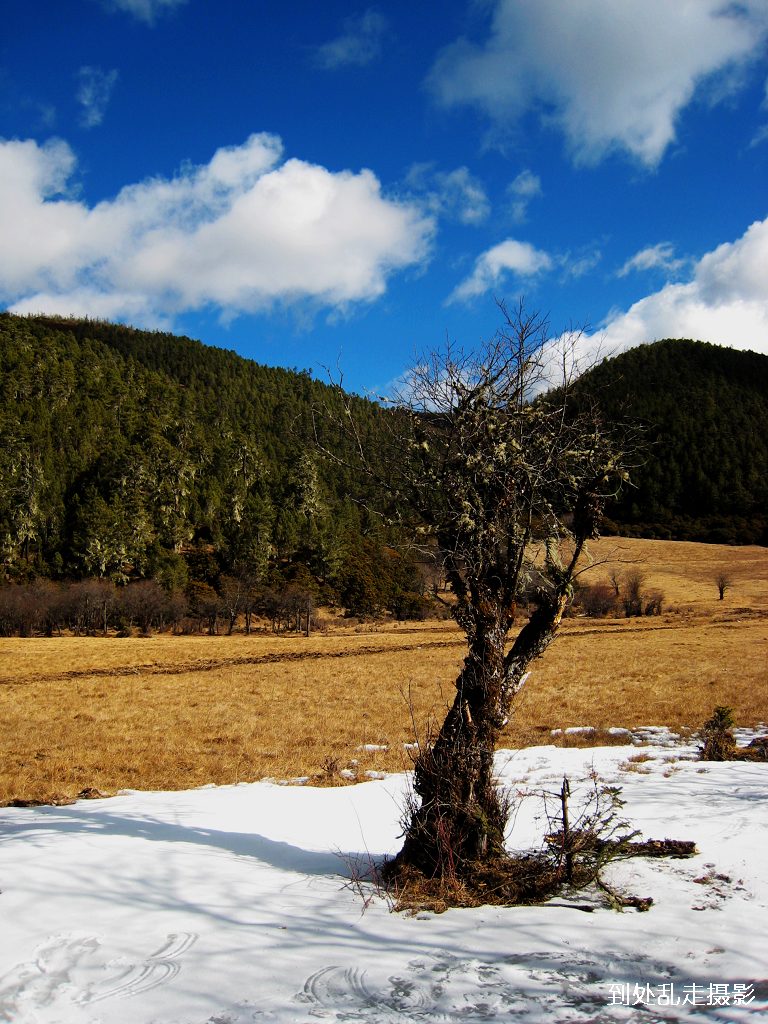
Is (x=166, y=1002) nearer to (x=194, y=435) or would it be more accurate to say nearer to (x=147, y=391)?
(x=194, y=435)

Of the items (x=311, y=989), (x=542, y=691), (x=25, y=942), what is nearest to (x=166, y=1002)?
(x=311, y=989)

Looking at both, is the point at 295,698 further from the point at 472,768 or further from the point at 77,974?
the point at 77,974

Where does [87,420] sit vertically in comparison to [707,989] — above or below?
above

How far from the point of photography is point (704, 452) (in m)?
146

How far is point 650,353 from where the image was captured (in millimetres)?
196625

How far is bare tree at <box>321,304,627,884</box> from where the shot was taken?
6160mm

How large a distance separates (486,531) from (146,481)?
96477 millimetres

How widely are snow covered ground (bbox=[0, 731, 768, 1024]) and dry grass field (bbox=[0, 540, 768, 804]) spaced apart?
88.5 inches

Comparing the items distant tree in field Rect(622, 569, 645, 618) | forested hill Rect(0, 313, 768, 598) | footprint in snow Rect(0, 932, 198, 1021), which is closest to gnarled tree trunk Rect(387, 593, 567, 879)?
footprint in snow Rect(0, 932, 198, 1021)

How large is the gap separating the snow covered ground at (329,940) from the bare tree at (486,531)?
89 centimetres

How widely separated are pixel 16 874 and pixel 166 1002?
292 cm

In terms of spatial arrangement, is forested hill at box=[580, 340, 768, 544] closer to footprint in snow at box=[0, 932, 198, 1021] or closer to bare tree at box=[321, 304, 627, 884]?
bare tree at box=[321, 304, 627, 884]

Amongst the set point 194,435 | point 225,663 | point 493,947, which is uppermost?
point 194,435

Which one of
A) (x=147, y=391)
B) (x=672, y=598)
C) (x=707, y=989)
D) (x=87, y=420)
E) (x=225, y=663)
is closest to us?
(x=707, y=989)
